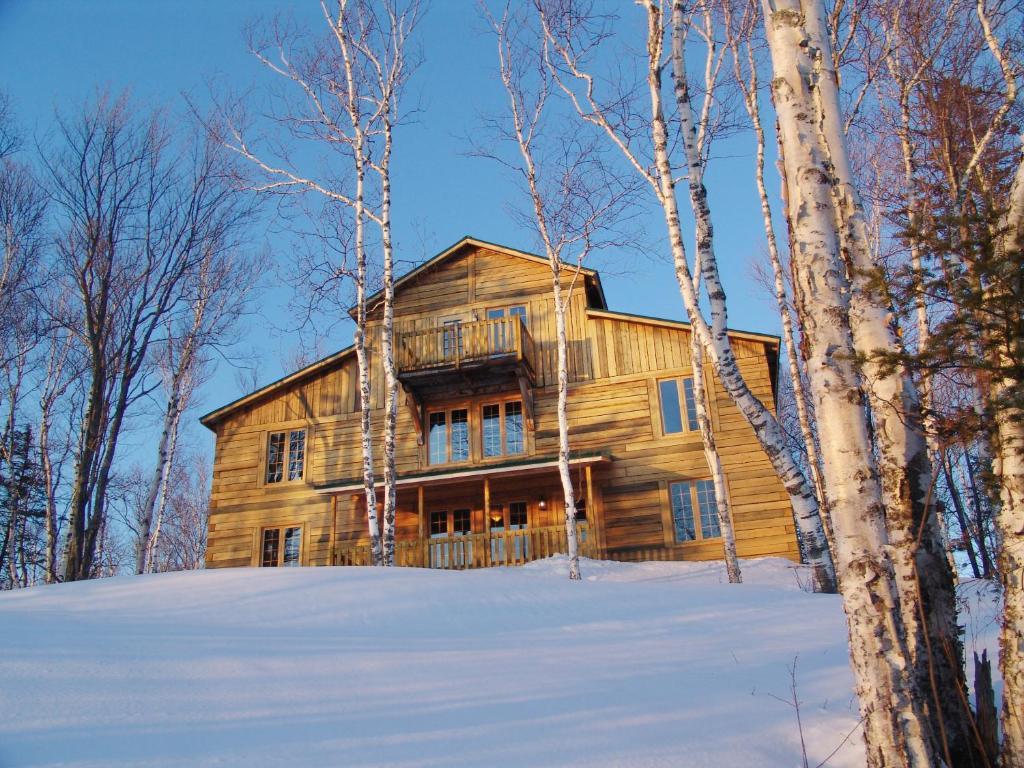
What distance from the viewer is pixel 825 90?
15.1ft

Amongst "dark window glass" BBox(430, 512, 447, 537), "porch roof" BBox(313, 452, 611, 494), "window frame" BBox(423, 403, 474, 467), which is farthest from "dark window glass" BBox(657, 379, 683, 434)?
"dark window glass" BBox(430, 512, 447, 537)

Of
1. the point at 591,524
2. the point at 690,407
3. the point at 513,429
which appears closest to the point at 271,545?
the point at 513,429

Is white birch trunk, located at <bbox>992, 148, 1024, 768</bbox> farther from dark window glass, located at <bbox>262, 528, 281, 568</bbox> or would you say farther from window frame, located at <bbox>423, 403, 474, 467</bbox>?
dark window glass, located at <bbox>262, 528, 281, 568</bbox>

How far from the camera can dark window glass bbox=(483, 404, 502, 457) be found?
17.6m

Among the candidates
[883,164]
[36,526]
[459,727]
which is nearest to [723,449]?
[883,164]

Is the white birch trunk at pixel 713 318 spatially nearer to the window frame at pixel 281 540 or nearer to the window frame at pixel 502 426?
the window frame at pixel 502 426

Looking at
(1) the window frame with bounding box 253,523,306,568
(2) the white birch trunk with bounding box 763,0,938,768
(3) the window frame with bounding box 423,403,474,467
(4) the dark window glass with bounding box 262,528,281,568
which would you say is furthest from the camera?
(4) the dark window glass with bounding box 262,528,281,568

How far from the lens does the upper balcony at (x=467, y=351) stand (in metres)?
16.9

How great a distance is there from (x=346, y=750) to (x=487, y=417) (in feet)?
47.6

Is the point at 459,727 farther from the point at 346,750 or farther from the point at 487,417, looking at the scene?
the point at 487,417

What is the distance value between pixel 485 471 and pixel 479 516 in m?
1.92

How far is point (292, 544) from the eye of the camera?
710 inches

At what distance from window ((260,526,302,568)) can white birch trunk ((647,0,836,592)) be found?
41.3 ft

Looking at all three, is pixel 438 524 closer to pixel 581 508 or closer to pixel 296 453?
pixel 581 508
